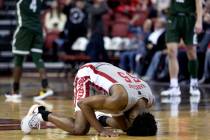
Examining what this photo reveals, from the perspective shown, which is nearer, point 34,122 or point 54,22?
point 34,122

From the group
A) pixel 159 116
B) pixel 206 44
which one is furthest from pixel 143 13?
pixel 159 116

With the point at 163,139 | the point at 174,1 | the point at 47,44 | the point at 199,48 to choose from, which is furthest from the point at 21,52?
the point at 47,44

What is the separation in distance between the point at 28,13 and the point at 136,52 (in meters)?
5.63

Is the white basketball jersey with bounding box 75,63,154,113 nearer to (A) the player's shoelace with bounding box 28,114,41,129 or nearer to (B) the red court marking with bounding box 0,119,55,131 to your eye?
(A) the player's shoelace with bounding box 28,114,41,129

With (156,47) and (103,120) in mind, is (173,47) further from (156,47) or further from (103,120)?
(103,120)

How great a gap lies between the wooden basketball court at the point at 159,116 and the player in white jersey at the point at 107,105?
0.11 metres

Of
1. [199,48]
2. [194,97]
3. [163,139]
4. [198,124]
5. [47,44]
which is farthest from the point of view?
[47,44]

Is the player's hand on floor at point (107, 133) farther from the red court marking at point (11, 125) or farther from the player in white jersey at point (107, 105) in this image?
the red court marking at point (11, 125)

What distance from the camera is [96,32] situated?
1720cm

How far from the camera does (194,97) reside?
11.4m

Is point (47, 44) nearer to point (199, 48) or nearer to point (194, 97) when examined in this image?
point (199, 48)

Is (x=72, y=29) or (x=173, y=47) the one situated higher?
(x=173, y=47)

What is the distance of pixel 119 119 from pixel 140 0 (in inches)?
504

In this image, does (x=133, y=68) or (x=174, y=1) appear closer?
(x=174, y=1)
